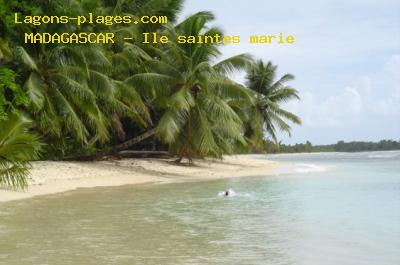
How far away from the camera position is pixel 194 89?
2042 cm

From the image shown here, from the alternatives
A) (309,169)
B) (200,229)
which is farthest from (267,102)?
(200,229)

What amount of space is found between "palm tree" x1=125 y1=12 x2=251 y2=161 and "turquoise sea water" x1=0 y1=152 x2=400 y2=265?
635 cm

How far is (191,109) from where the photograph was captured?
20.3m

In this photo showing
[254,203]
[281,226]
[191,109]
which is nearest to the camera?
[281,226]

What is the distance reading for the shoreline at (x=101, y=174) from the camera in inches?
568

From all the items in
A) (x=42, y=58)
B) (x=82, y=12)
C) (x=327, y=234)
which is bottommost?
(x=327, y=234)

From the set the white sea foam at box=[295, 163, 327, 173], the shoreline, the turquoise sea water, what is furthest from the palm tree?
the white sea foam at box=[295, 163, 327, 173]

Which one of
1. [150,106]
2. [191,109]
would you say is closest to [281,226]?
[191,109]

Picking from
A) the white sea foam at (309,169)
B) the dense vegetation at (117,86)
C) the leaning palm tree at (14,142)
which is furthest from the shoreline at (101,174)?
the white sea foam at (309,169)

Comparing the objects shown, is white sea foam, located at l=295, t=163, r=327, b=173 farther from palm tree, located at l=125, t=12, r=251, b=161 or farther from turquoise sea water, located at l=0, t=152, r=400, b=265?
turquoise sea water, located at l=0, t=152, r=400, b=265

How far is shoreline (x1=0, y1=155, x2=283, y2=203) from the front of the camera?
1442 centimetres

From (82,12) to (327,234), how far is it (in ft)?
39.3

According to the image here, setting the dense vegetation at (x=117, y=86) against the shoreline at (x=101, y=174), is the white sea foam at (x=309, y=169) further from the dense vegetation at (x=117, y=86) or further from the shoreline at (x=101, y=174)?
the shoreline at (x=101, y=174)

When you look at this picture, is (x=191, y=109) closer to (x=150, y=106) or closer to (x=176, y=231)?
(x=150, y=106)
